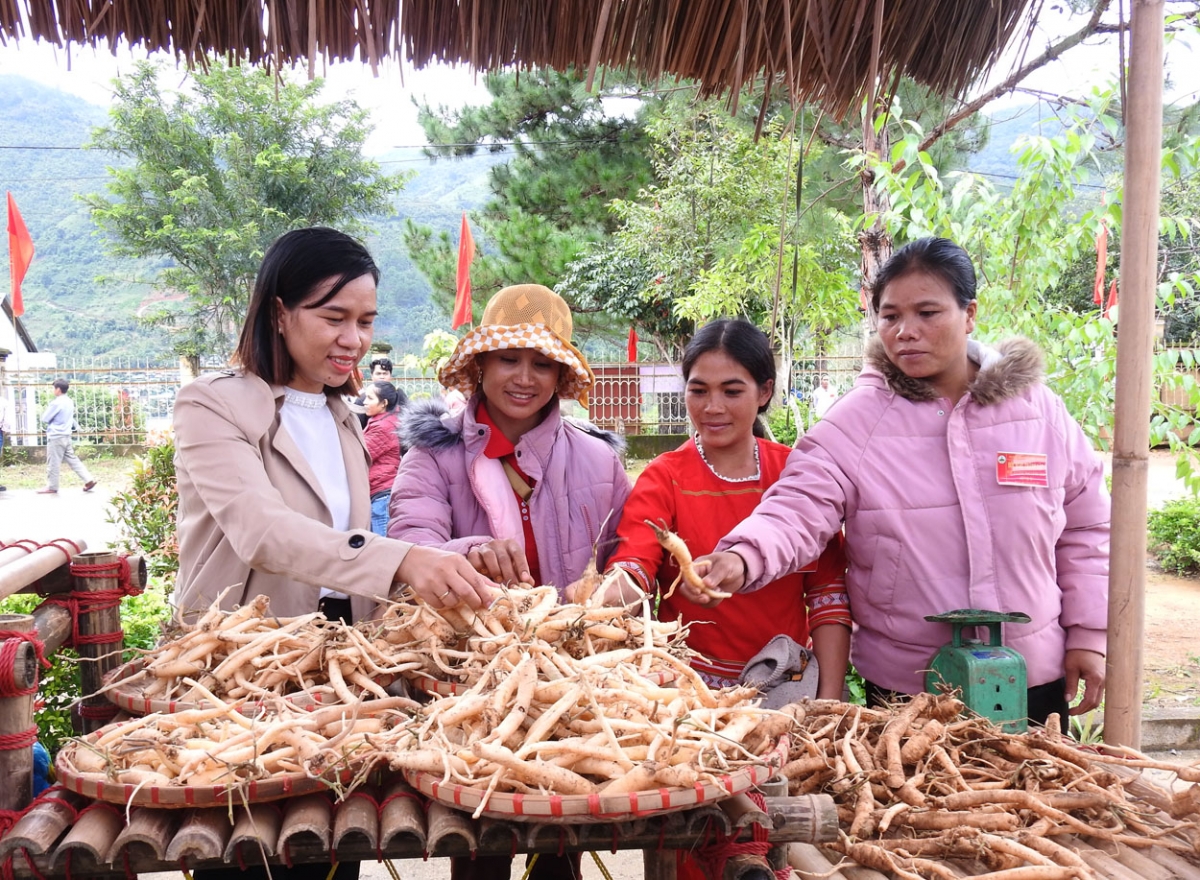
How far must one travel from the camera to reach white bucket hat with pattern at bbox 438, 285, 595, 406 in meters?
2.30

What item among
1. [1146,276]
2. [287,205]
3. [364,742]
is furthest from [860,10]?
[287,205]

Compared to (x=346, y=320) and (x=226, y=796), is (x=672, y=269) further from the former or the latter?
(x=226, y=796)

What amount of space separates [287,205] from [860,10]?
73.4 feet

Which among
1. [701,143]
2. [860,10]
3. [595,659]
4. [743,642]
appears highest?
[701,143]

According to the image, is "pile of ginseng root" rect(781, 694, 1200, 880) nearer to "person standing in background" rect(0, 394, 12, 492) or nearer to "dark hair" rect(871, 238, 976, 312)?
"dark hair" rect(871, 238, 976, 312)

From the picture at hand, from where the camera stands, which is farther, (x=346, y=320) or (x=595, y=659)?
(x=346, y=320)

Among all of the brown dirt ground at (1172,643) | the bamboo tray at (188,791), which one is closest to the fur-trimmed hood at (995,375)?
the bamboo tray at (188,791)

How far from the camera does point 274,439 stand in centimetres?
212

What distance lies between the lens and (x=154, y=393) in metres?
18.5

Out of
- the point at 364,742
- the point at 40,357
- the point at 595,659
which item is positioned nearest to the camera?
the point at 364,742

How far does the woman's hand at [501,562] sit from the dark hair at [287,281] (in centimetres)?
66

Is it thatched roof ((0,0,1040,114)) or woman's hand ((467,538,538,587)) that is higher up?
thatched roof ((0,0,1040,114))

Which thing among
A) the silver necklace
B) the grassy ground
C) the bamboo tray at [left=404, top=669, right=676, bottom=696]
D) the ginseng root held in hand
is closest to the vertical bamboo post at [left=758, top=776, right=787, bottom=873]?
the bamboo tray at [left=404, top=669, right=676, bottom=696]

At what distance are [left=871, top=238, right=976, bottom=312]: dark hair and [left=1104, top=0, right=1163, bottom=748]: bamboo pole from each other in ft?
1.16
